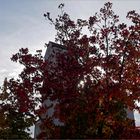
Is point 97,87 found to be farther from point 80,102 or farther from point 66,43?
point 66,43

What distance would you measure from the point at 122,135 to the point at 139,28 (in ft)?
15.1

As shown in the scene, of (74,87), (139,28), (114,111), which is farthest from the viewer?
(139,28)

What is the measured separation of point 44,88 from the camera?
12.0m

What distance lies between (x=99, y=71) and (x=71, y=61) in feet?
5.71

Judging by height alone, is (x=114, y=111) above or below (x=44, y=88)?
below

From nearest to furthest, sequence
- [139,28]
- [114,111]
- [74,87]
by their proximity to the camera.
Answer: [74,87], [114,111], [139,28]

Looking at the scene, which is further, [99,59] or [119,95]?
[99,59]

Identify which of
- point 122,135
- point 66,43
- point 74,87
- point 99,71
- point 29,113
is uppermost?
point 66,43

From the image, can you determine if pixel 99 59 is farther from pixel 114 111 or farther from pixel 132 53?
pixel 114 111

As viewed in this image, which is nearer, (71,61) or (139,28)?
(71,61)

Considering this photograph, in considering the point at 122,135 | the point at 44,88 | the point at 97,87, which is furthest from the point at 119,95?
the point at 44,88

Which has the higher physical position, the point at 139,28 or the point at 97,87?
the point at 139,28

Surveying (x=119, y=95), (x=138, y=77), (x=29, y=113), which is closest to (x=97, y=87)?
(x=119, y=95)

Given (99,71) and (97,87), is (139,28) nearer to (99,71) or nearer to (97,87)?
(99,71)
